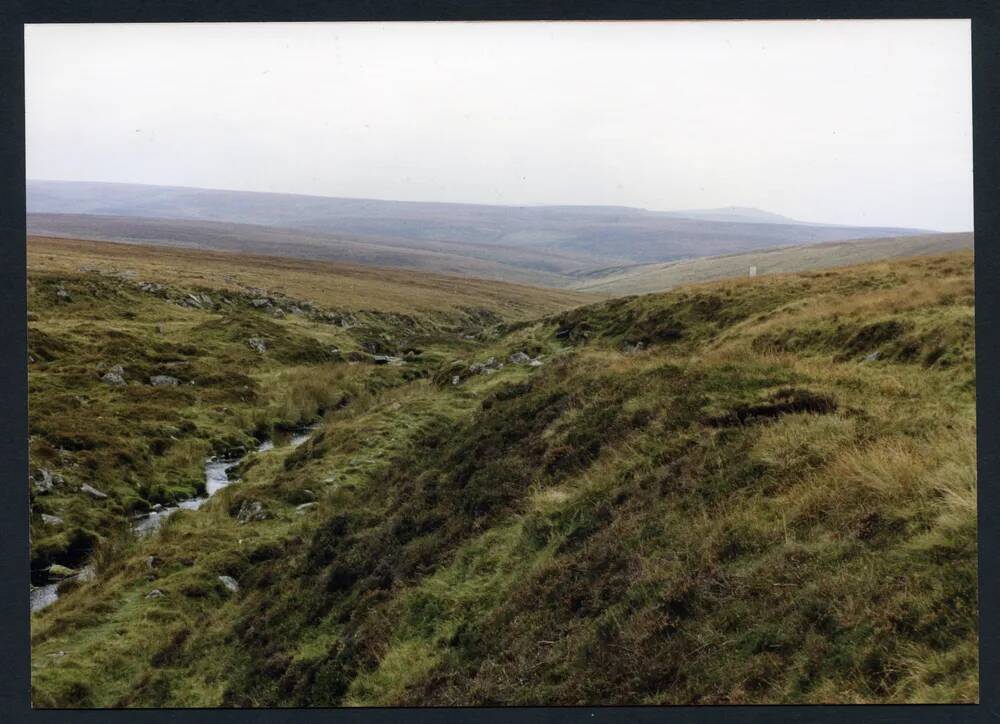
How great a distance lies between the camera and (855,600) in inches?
327

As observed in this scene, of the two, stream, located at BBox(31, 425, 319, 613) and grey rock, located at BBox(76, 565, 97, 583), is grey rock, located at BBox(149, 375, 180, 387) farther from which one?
grey rock, located at BBox(76, 565, 97, 583)

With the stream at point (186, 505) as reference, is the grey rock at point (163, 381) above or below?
above

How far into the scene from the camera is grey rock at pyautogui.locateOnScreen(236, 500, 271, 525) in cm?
1931

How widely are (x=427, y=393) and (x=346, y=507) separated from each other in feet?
30.8

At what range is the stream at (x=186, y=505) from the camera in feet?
54.6

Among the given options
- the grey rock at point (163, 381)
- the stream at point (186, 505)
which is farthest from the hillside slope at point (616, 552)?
the grey rock at point (163, 381)

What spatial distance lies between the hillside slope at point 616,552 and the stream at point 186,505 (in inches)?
19.5

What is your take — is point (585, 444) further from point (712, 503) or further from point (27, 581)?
point (27, 581)

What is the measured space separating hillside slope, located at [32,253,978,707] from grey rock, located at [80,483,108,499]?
10.5ft

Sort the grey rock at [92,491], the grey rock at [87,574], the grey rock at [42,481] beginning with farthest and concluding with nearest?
1. the grey rock at [92,491]
2. the grey rock at [42,481]
3. the grey rock at [87,574]

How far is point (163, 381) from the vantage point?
31.6 meters

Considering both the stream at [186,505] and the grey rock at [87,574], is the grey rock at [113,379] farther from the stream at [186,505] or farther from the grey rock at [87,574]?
the grey rock at [87,574]

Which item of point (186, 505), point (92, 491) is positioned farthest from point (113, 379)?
point (186, 505)

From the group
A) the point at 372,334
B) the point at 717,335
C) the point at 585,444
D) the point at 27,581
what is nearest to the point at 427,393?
the point at 717,335
